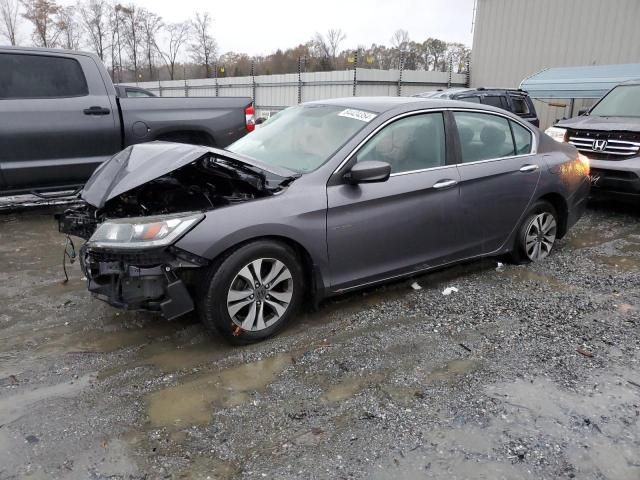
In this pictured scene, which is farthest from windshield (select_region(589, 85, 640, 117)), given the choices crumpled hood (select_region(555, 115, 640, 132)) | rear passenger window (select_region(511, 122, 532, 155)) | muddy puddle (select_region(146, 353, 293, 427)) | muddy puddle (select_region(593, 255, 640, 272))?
muddy puddle (select_region(146, 353, 293, 427))

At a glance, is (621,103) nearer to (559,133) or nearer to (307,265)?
(559,133)

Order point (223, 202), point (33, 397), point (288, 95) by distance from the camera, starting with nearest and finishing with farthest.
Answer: point (33, 397) → point (223, 202) → point (288, 95)

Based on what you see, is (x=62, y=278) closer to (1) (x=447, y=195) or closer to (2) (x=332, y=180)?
(2) (x=332, y=180)

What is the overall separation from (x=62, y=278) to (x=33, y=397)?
6.38 feet

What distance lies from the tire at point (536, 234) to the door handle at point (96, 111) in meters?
4.89

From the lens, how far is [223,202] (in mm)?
3309

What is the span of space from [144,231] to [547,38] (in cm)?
1876

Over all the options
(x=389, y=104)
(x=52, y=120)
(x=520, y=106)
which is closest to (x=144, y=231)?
(x=389, y=104)

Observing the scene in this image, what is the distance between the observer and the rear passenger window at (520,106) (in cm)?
1105

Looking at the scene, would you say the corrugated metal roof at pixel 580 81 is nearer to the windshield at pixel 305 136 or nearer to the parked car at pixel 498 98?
the parked car at pixel 498 98

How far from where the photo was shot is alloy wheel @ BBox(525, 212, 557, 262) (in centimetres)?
491

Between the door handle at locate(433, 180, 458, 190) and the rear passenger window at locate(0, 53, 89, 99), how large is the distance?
4.46 metres

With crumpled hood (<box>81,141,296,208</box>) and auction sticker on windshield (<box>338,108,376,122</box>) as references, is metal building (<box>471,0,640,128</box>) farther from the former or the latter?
crumpled hood (<box>81,141,296,208</box>)

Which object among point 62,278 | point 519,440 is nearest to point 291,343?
point 519,440
